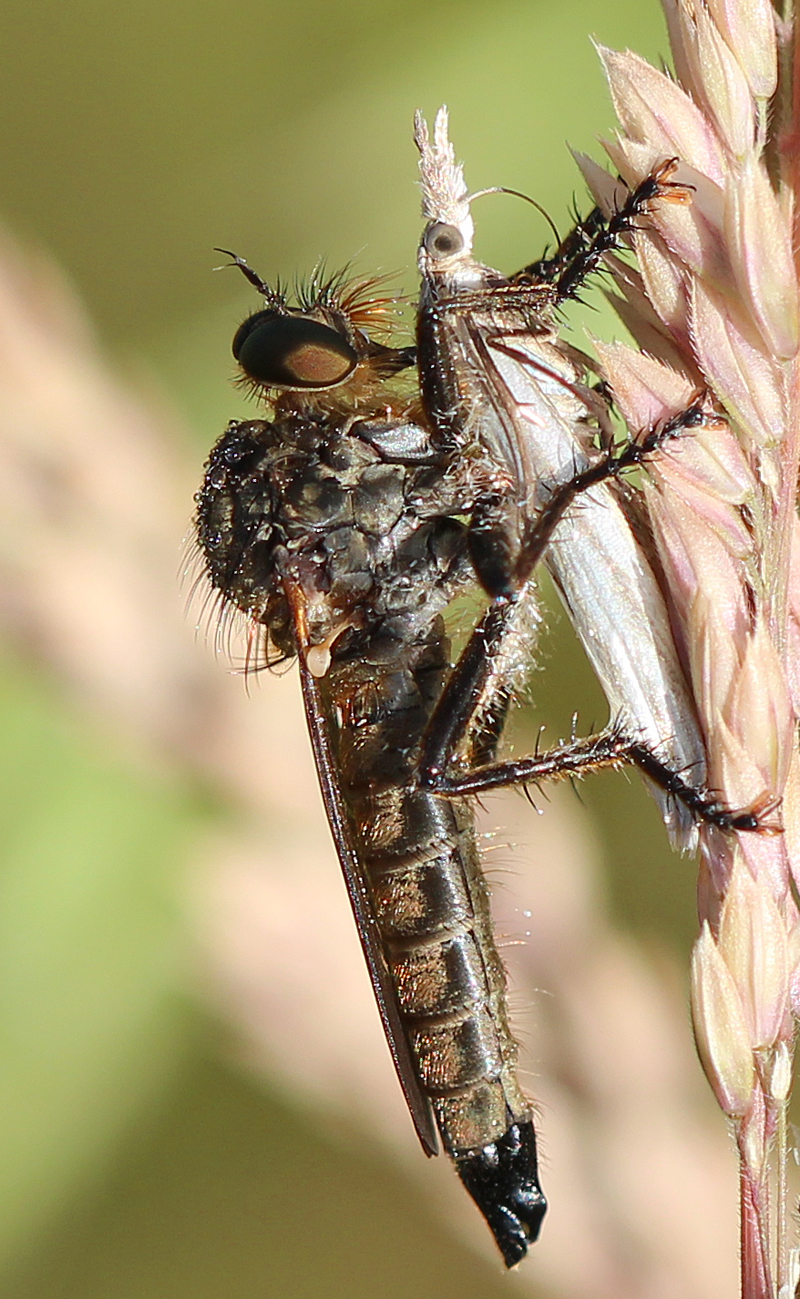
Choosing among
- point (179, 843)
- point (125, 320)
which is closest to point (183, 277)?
point (125, 320)

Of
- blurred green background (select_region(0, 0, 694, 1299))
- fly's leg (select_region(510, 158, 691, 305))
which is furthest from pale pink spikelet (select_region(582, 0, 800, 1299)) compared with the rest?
blurred green background (select_region(0, 0, 694, 1299))

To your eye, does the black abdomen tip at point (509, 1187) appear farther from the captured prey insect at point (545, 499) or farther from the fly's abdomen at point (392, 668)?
the captured prey insect at point (545, 499)

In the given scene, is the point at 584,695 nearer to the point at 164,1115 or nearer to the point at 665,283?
the point at 665,283

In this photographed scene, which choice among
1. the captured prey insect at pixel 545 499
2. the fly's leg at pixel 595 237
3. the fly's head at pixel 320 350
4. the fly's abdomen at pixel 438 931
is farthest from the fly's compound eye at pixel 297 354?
the fly's abdomen at pixel 438 931

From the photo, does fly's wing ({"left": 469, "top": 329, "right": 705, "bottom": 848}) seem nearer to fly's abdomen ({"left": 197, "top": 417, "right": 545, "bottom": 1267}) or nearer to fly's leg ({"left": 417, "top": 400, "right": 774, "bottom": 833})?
fly's leg ({"left": 417, "top": 400, "right": 774, "bottom": 833})

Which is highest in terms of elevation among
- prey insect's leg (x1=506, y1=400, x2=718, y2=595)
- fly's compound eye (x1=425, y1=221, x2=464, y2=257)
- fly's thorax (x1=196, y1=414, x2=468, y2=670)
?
fly's compound eye (x1=425, y1=221, x2=464, y2=257)

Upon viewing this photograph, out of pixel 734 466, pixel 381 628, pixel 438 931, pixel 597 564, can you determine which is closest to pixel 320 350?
pixel 381 628
